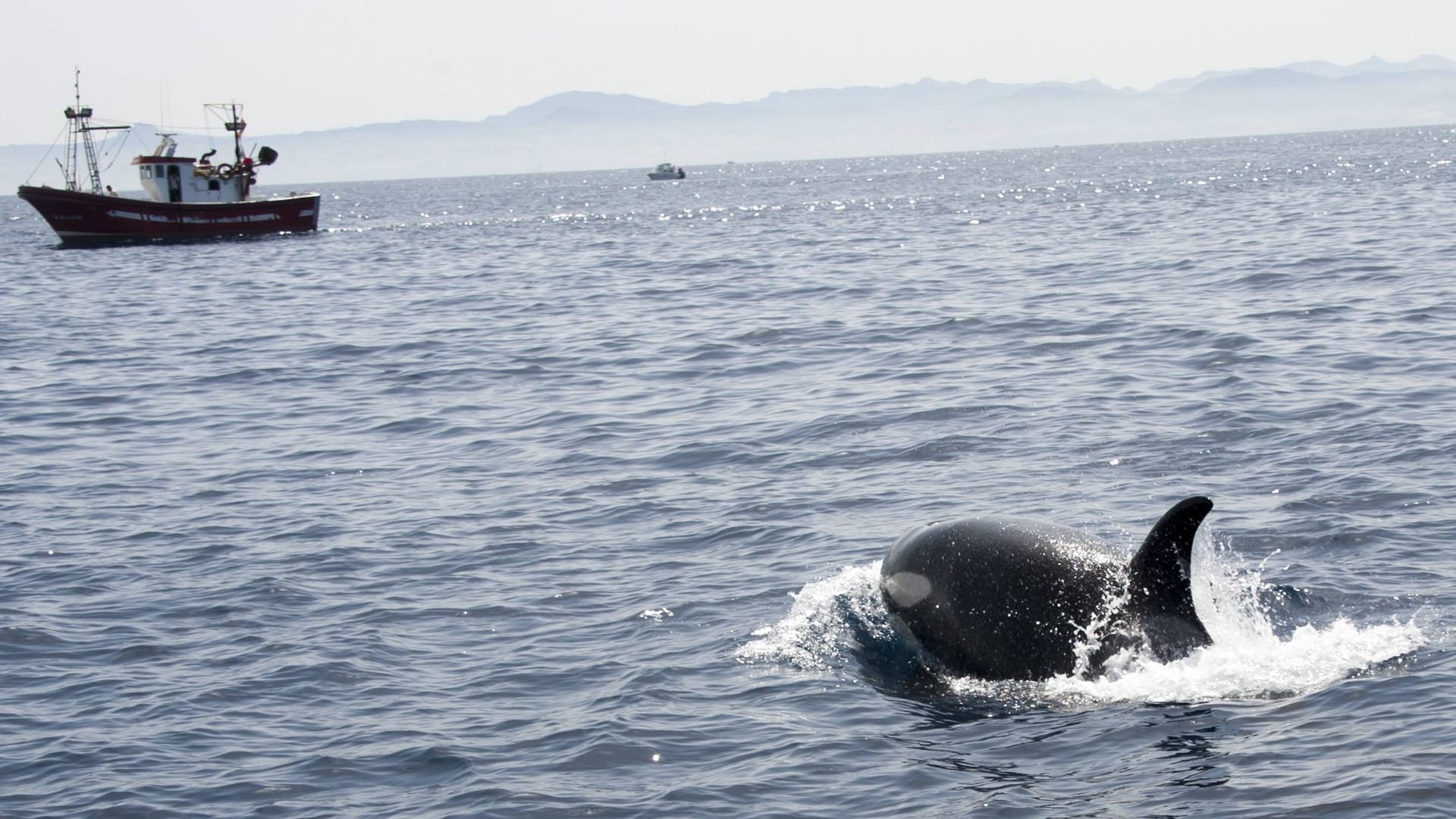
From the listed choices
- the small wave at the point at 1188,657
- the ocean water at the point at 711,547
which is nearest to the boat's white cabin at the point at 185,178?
the ocean water at the point at 711,547

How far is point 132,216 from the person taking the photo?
72.1 meters

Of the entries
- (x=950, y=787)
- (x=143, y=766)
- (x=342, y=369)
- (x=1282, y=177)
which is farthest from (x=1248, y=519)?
(x=1282, y=177)

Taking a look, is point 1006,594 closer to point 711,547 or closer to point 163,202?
point 711,547

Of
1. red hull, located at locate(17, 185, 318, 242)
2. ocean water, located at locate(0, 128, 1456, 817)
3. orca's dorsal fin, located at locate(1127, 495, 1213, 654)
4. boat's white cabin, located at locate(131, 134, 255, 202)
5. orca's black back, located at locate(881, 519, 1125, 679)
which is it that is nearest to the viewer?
ocean water, located at locate(0, 128, 1456, 817)

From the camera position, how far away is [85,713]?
10.6 m

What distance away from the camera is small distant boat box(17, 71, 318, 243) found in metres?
72.3

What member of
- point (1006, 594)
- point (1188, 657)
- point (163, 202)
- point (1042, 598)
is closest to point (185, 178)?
point (163, 202)

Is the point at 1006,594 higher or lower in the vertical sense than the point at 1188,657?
higher

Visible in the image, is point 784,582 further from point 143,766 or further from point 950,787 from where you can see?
point 143,766

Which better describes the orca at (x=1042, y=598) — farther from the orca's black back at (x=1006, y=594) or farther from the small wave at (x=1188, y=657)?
the small wave at (x=1188, y=657)

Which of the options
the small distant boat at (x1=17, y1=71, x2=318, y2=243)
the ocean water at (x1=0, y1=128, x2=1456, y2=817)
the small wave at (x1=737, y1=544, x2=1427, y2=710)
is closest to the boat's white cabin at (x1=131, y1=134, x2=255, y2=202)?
the small distant boat at (x1=17, y1=71, x2=318, y2=243)

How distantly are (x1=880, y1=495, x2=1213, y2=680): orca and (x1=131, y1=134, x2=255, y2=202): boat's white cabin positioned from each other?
2731 inches

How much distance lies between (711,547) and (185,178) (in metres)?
67.2

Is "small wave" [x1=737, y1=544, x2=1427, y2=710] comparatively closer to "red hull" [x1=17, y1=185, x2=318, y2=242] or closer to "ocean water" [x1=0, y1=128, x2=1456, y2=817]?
"ocean water" [x1=0, y1=128, x2=1456, y2=817]
